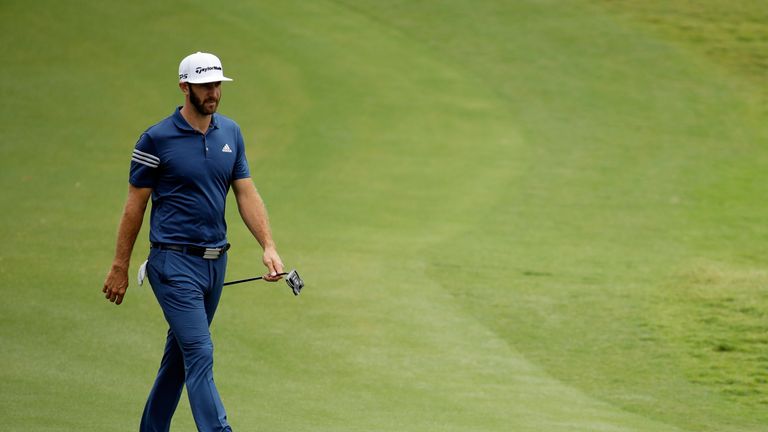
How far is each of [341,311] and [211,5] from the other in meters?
13.1

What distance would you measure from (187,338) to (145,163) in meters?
0.91

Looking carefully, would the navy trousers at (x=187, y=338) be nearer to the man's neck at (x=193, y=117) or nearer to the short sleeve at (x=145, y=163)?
the short sleeve at (x=145, y=163)

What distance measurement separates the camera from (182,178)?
6.29m

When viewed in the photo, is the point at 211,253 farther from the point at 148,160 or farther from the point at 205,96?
the point at 205,96

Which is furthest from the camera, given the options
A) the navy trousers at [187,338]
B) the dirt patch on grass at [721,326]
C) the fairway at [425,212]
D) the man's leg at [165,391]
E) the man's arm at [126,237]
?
the dirt patch on grass at [721,326]

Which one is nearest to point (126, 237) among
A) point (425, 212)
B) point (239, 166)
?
point (239, 166)

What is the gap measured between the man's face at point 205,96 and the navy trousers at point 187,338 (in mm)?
754

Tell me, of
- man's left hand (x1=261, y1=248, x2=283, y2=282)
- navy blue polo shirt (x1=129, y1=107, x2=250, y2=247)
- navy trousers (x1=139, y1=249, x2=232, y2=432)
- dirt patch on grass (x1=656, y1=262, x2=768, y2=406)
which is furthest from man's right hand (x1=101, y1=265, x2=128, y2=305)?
dirt patch on grass (x1=656, y1=262, x2=768, y2=406)

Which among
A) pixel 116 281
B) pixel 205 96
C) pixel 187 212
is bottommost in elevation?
pixel 116 281

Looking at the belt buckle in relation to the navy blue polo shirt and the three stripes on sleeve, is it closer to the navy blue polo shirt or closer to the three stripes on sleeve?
the navy blue polo shirt

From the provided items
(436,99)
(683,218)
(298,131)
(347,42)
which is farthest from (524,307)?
(347,42)

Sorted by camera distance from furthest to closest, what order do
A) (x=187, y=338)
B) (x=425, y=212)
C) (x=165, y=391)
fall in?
(x=425, y=212)
(x=165, y=391)
(x=187, y=338)

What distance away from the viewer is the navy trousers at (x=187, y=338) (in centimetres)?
611

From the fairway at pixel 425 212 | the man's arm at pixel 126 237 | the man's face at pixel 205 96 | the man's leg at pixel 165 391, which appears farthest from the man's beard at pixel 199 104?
the fairway at pixel 425 212
